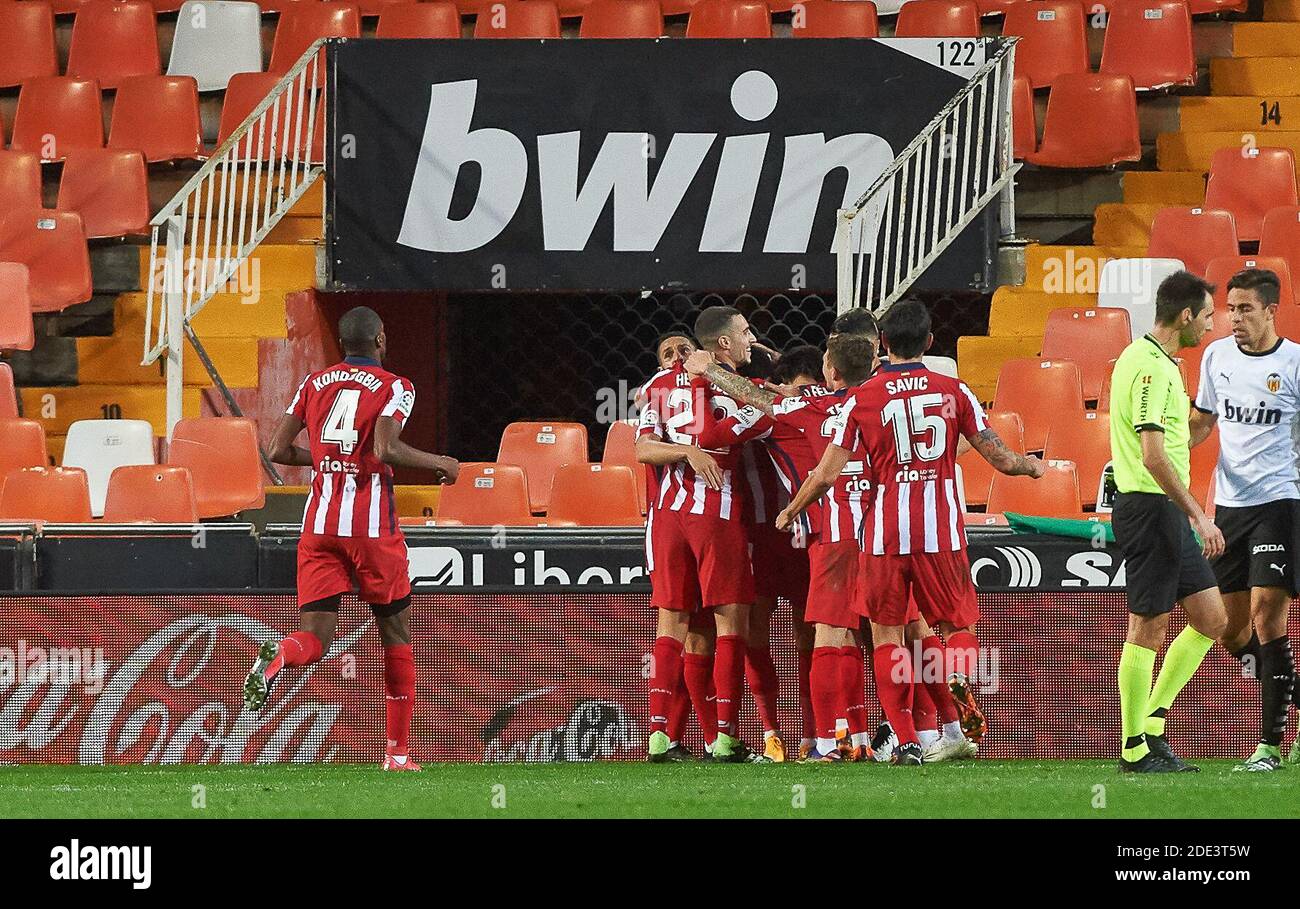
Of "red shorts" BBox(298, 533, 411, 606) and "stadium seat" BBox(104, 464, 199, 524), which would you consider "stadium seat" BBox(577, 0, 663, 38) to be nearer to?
"stadium seat" BBox(104, 464, 199, 524)

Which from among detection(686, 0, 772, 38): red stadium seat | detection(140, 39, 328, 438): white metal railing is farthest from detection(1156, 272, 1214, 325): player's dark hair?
detection(686, 0, 772, 38): red stadium seat

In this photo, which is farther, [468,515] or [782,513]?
[468,515]

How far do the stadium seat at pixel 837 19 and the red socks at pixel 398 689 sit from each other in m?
6.76

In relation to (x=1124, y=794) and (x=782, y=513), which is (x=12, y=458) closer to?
(x=782, y=513)

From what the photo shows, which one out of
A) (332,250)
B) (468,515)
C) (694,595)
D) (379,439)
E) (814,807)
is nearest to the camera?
(814,807)

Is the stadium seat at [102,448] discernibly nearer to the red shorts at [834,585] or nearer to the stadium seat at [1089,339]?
the red shorts at [834,585]

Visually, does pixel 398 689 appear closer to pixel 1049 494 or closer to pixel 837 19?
pixel 1049 494

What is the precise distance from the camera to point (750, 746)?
8289 millimetres

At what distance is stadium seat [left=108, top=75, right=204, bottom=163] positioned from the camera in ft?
42.0

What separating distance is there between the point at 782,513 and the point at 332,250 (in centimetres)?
488

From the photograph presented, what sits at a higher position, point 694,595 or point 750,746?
point 694,595

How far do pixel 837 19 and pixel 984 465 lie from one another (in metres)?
4.04
